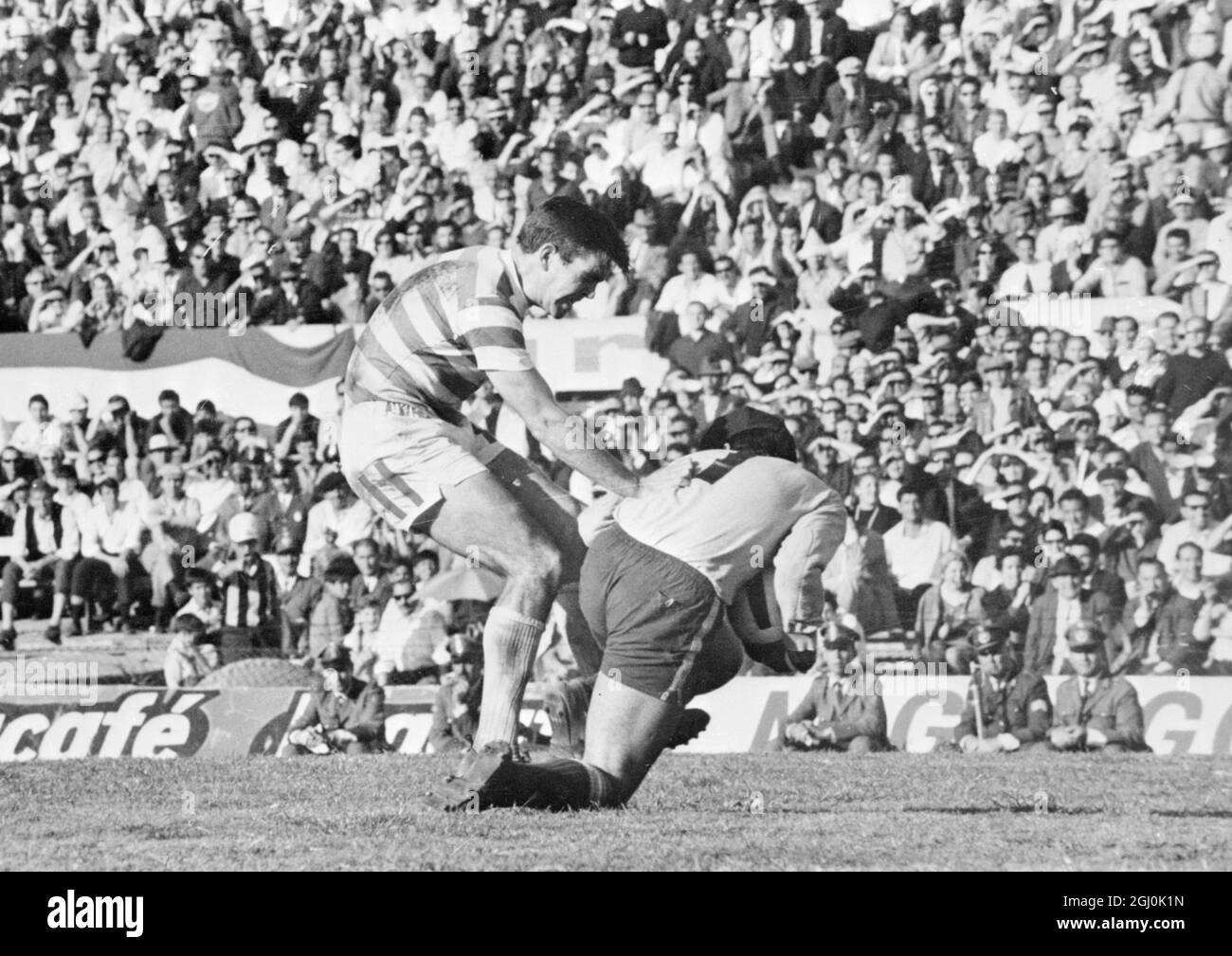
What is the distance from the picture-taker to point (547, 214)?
7117 millimetres

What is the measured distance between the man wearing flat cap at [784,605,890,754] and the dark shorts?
100 cm

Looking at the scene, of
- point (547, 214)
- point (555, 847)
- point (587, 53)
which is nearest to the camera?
point (555, 847)

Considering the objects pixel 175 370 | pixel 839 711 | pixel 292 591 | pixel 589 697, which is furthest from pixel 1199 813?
pixel 175 370

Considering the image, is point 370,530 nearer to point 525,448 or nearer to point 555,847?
point 525,448

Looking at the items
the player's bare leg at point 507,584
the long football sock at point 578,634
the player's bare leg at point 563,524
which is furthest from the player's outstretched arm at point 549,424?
the long football sock at point 578,634

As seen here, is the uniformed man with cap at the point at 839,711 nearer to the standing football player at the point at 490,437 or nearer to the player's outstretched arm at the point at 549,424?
the standing football player at the point at 490,437

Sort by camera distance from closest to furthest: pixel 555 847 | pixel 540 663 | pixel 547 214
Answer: pixel 555 847
pixel 540 663
pixel 547 214

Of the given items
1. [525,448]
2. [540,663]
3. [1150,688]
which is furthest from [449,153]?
[1150,688]

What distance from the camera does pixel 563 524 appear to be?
666 cm

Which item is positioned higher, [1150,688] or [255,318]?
[255,318]

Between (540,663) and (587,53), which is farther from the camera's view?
(587,53)

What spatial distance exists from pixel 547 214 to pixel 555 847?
2642 millimetres

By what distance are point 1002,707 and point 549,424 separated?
2217 mm

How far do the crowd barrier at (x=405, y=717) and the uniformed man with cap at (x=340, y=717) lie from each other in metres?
0.05
